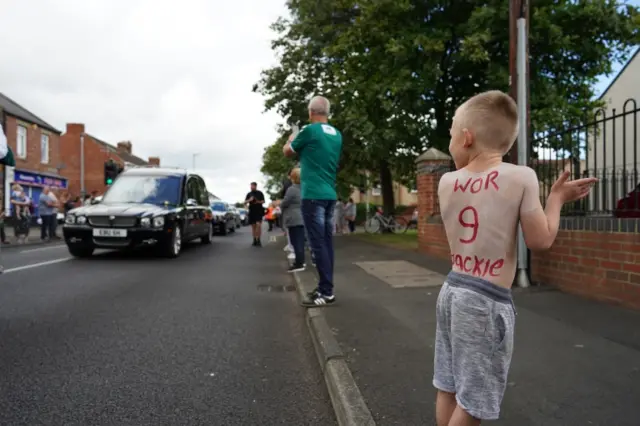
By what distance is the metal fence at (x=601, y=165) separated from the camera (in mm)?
5492

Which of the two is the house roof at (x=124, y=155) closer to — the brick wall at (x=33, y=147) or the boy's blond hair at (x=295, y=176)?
the brick wall at (x=33, y=147)

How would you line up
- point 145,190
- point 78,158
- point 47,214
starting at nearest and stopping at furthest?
1. point 145,190
2. point 47,214
3. point 78,158

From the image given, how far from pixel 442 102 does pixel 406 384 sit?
1462cm

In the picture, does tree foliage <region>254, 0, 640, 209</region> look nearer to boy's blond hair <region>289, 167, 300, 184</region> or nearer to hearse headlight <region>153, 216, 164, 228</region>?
boy's blond hair <region>289, 167, 300, 184</region>

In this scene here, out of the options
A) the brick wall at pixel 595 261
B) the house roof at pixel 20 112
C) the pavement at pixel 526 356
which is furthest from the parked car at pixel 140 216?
the house roof at pixel 20 112

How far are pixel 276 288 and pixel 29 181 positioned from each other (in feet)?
105

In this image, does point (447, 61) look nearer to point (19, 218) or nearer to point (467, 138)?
point (19, 218)

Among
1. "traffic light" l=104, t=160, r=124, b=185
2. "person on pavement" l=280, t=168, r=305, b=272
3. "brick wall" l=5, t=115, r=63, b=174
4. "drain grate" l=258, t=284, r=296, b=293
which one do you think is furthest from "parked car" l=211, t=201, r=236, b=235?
"brick wall" l=5, t=115, r=63, b=174

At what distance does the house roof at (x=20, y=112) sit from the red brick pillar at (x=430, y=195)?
28.4m

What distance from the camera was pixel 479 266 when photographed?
1831mm

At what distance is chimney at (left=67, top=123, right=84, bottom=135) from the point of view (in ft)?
178

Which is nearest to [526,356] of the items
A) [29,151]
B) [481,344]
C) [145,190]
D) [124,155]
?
[481,344]

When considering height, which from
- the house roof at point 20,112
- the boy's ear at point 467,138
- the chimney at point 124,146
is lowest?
the boy's ear at point 467,138

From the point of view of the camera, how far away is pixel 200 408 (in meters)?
3.04
